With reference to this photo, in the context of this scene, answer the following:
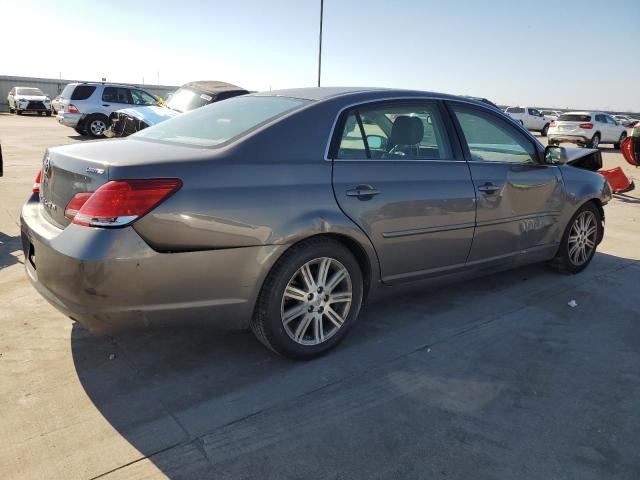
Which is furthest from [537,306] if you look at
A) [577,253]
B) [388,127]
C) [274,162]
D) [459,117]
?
[274,162]

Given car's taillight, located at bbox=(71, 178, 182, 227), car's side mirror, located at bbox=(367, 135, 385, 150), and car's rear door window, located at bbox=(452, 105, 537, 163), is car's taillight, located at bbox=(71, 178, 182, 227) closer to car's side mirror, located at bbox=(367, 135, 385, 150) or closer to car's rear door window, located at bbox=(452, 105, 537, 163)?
car's side mirror, located at bbox=(367, 135, 385, 150)

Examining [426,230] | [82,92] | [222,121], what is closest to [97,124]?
[82,92]

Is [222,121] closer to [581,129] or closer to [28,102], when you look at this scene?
[581,129]

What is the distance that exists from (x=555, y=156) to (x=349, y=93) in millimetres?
2093

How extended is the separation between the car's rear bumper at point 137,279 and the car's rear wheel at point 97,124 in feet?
52.0

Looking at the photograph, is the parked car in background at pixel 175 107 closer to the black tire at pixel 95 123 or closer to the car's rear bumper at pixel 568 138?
the black tire at pixel 95 123

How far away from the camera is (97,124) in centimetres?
1728

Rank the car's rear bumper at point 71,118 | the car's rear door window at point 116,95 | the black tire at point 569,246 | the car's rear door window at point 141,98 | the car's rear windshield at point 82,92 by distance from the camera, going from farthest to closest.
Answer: the car's rear door window at point 141,98 → the car's rear door window at point 116,95 → the car's rear windshield at point 82,92 → the car's rear bumper at point 71,118 → the black tire at point 569,246

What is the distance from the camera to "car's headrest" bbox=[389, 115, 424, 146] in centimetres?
363

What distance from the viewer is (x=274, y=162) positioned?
2.90 metres

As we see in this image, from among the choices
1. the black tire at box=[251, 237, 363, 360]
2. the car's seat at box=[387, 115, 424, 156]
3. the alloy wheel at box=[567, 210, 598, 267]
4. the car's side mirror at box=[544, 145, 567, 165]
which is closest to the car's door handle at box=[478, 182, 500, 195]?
the car's seat at box=[387, 115, 424, 156]

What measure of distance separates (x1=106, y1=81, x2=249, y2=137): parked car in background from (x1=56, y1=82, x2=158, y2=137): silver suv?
711 cm

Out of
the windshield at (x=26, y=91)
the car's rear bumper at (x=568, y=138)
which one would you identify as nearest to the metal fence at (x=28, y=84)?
the windshield at (x=26, y=91)

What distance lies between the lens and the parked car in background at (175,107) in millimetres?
9859
